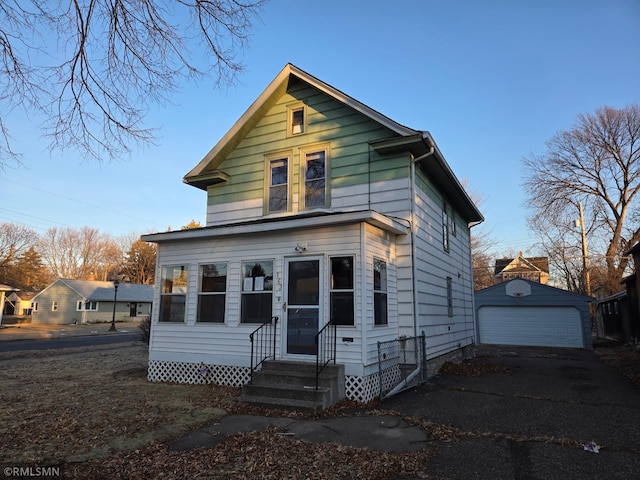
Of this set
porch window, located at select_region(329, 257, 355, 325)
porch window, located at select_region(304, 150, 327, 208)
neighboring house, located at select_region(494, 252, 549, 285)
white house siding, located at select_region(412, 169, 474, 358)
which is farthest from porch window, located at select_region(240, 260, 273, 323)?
neighboring house, located at select_region(494, 252, 549, 285)

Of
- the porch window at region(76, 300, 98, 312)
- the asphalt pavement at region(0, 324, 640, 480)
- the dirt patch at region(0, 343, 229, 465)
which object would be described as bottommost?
the dirt patch at region(0, 343, 229, 465)

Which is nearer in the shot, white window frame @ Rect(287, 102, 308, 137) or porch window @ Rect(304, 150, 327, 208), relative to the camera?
porch window @ Rect(304, 150, 327, 208)

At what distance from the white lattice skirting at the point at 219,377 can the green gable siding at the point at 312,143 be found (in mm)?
4672

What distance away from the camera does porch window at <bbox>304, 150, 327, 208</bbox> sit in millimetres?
10383

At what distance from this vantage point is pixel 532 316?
66.8ft

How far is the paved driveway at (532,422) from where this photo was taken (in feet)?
14.3

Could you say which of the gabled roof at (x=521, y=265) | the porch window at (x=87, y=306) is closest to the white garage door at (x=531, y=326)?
the gabled roof at (x=521, y=265)

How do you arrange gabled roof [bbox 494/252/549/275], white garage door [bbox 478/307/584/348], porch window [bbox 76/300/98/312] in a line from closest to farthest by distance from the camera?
white garage door [bbox 478/307/584/348], porch window [bbox 76/300/98/312], gabled roof [bbox 494/252/549/275]

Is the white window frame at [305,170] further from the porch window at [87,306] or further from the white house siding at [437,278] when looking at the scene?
the porch window at [87,306]

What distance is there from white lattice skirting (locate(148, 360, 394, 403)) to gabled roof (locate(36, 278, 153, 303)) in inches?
1435

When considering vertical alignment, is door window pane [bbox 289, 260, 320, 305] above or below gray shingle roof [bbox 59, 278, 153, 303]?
below

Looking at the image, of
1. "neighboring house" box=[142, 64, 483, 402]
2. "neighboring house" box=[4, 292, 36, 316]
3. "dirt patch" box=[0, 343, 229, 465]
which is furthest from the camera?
"neighboring house" box=[4, 292, 36, 316]

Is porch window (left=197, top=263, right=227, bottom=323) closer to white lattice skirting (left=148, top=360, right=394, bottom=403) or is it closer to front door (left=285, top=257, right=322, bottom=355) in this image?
white lattice skirting (left=148, top=360, right=394, bottom=403)

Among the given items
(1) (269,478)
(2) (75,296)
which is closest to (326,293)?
(1) (269,478)
